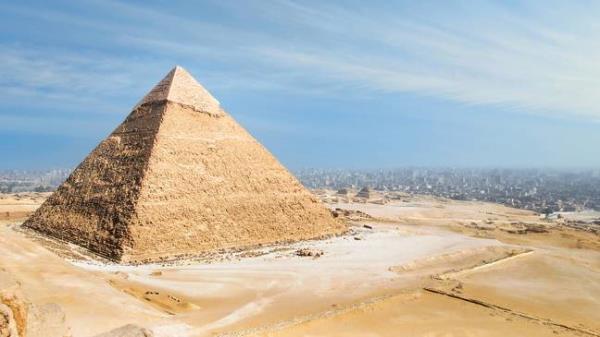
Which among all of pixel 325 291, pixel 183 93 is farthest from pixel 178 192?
pixel 325 291

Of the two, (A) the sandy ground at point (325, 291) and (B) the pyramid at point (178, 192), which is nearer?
(A) the sandy ground at point (325, 291)

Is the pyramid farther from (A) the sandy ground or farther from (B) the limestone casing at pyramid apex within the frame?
(A) the sandy ground

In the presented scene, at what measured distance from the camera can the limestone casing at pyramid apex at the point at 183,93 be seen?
30.1 metres

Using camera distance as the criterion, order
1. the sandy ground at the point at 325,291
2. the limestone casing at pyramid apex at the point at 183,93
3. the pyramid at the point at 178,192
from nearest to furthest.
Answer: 1. the sandy ground at the point at 325,291
2. the pyramid at the point at 178,192
3. the limestone casing at pyramid apex at the point at 183,93

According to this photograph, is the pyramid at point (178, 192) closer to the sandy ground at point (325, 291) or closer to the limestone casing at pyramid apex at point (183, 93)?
the limestone casing at pyramid apex at point (183, 93)

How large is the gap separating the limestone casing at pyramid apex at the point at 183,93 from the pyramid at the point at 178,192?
7 centimetres

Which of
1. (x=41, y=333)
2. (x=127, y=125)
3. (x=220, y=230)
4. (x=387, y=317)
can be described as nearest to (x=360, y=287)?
(x=387, y=317)

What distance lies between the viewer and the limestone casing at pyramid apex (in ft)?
98.9

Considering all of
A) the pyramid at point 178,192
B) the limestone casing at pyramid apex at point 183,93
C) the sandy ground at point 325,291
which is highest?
Answer: the limestone casing at pyramid apex at point 183,93

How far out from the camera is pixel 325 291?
774 inches

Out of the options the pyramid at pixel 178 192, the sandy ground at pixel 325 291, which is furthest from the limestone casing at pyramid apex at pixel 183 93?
the sandy ground at pixel 325 291

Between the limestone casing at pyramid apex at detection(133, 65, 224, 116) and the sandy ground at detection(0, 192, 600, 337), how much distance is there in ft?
31.7

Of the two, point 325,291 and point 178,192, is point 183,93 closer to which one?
point 178,192

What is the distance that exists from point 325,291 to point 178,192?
33.7 ft
